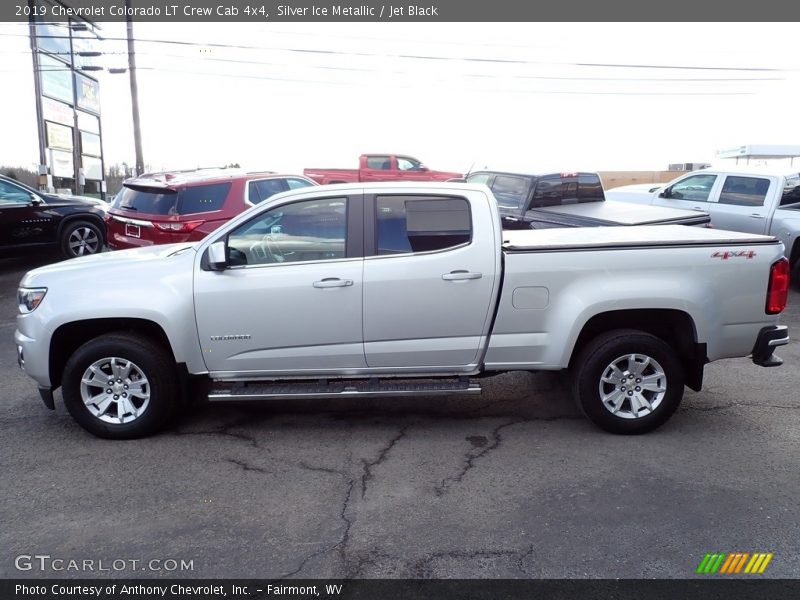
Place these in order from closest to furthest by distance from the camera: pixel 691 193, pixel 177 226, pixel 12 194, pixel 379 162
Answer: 1. pixel 177 226
2. pixel 12 194
3. pixel 691 193
4. pixel 379 162

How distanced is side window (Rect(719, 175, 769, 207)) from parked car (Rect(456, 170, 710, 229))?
2.26 m

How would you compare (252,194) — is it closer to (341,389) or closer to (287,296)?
(287,296)

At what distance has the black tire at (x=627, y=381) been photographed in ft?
16.1

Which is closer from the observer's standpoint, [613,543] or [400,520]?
[613,543]

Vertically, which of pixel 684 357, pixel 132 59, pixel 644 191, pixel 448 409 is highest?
pixel 132 59

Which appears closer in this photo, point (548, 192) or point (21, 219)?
point (548, 192)

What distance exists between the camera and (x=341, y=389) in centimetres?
496

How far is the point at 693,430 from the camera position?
5.20 m

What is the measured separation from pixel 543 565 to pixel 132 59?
75.2 feet

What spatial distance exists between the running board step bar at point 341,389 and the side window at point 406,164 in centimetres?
1767

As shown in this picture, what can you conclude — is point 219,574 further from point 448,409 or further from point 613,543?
point 448,409

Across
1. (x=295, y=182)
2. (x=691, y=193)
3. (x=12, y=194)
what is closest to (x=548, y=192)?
(x=691, y=193)

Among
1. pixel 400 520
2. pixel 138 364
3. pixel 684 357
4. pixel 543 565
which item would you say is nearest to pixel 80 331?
pixel 138 364

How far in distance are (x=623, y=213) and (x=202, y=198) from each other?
5846 mm
